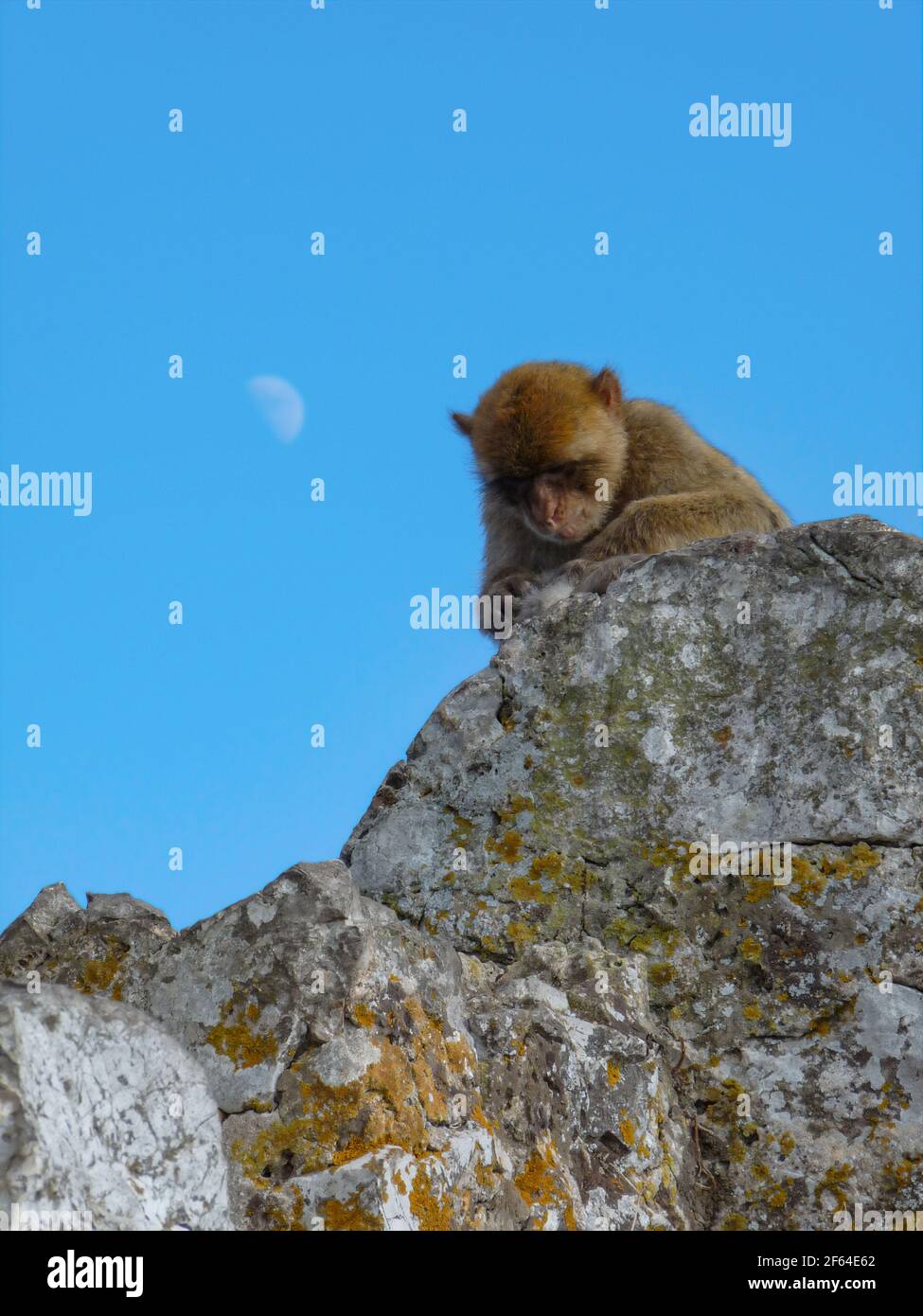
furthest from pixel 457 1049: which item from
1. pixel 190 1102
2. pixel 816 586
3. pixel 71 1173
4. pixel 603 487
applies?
pixel 603 487

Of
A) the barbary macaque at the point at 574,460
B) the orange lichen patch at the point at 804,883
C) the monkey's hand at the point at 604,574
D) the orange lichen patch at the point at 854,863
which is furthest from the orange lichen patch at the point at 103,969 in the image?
the barbary macaque at the point at 574,460

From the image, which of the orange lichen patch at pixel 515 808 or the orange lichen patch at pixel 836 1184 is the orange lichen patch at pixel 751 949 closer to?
the orange lichen patch at pixel 836 1184

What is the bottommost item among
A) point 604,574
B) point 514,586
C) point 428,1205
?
point 428,1205

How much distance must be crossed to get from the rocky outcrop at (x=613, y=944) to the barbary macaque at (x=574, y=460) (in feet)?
7.78

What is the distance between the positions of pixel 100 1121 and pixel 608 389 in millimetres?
5618

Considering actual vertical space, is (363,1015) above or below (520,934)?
below

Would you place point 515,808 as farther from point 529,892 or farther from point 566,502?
point 566,502

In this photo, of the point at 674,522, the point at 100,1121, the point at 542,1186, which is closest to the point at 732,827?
the point at 542,1186

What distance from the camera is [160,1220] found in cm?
234

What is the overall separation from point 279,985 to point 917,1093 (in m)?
1.75

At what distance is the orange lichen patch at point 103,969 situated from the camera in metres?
3.35

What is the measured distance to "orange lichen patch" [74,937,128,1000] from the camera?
335cm

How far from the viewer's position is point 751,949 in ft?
12.8
